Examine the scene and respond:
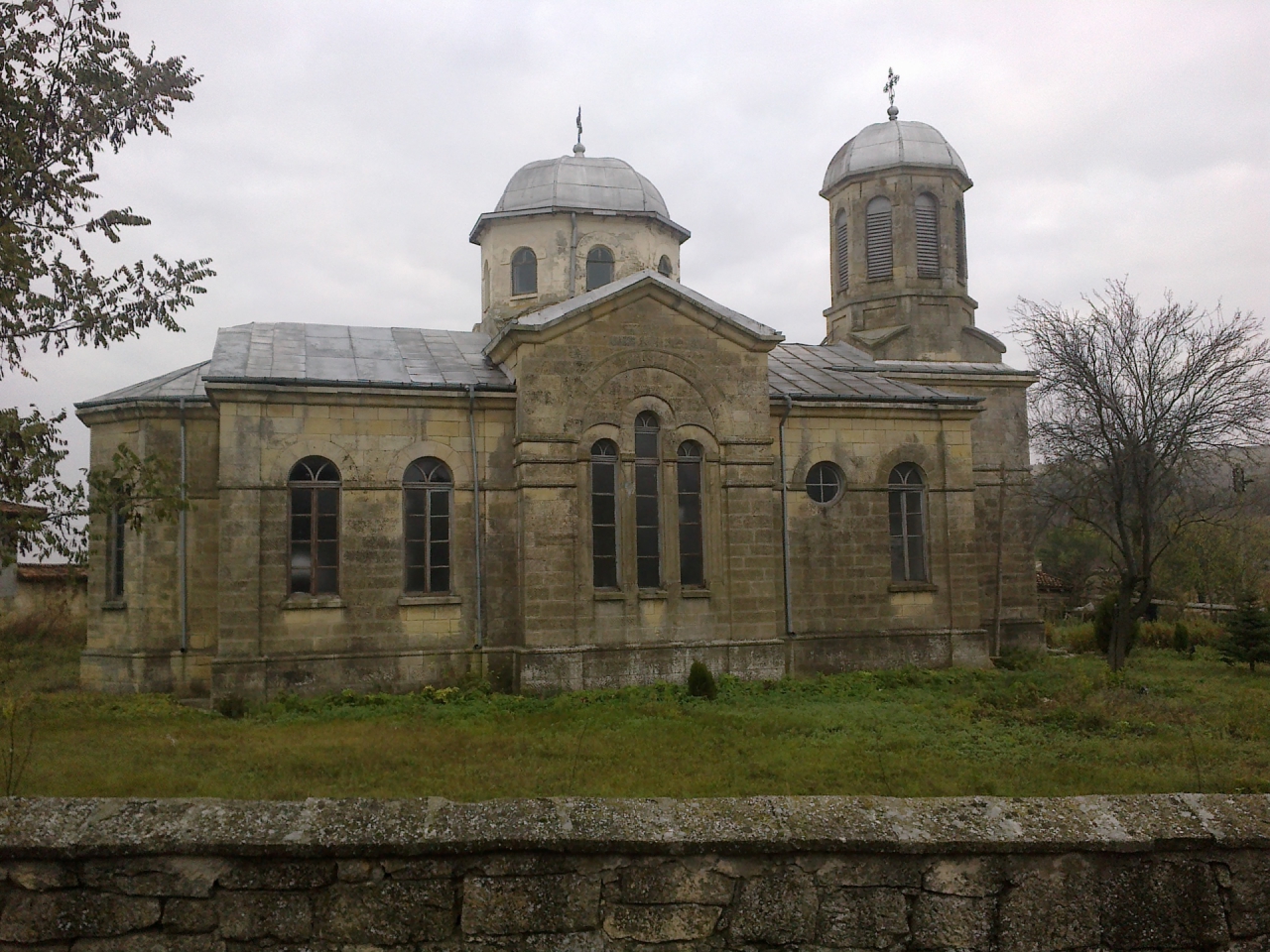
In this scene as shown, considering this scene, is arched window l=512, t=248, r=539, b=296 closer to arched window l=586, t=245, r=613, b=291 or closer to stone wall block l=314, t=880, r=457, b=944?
arched window l=586, t=245, r=613, b=291

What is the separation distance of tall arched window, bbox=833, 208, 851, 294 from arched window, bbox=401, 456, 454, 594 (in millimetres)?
11373

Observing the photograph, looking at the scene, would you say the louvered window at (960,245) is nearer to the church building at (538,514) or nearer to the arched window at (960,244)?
the arched window at (960,244)

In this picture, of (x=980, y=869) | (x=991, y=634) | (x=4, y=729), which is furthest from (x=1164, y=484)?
(x=4, y=729)

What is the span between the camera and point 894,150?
72.2 ft

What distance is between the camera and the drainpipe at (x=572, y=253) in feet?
68.9

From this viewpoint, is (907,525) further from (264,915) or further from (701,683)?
(264,915)

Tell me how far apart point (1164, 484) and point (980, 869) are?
18758 mm

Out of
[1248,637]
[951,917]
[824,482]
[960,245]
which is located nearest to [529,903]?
[951,917]

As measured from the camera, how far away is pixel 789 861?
11.5ft

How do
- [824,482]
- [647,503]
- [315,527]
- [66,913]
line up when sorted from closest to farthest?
1. [66,913]
2. [315,527]
3. [647,503]
4. [824,482]

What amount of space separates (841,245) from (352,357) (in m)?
11.7

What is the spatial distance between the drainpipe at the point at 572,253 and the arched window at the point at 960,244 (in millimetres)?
8406

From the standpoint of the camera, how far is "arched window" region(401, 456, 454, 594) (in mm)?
15625

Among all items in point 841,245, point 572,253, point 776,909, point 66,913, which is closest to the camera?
point 66,913
